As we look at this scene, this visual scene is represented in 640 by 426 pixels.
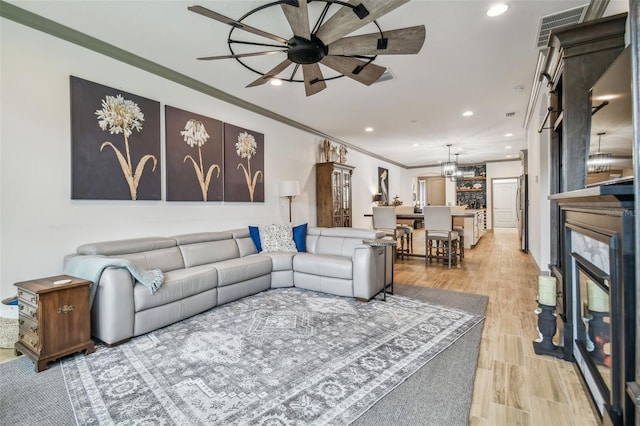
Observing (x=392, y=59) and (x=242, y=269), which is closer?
(x=392, y=59)

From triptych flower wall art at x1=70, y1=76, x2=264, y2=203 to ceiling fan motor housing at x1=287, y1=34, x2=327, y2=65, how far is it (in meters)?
2.03

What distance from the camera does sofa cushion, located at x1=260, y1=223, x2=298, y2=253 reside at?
4.28m

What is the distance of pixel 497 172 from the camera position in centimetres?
1050

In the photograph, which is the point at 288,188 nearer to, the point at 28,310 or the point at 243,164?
the point at 243,164

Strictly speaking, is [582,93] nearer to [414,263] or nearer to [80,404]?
[80,404]

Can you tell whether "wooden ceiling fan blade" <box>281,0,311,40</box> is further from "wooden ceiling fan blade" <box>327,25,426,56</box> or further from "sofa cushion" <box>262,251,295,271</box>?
"sofa cushion" <box>262,251,295,271</box>

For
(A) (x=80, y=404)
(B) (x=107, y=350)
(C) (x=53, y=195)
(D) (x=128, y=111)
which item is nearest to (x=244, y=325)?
(B) (x=107, y=350)

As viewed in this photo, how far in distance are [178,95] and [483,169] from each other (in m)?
10.6

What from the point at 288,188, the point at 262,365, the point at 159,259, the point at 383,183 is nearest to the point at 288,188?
the point at 288,188

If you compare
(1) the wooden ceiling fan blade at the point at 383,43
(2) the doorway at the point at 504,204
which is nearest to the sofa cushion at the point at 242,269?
(1) the wooden ceiling fan blade at the point at 383,43

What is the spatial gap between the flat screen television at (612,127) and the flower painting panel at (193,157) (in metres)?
3.83

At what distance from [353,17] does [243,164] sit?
10.1 ft

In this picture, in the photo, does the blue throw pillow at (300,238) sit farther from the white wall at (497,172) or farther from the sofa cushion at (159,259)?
the white wall at (497,172)

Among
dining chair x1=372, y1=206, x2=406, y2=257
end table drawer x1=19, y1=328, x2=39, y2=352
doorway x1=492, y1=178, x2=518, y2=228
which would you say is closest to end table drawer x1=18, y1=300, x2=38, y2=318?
end table drawer x1=19, y1=328, x2=39, y2=352
